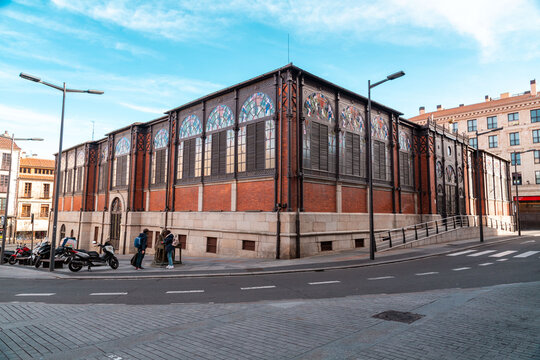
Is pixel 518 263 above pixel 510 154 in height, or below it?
below

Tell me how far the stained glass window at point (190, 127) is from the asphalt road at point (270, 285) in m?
15.5

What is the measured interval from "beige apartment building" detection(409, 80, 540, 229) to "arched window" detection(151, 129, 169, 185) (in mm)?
44163

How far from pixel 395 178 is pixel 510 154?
1591 inches

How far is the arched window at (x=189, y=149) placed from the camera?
2552cm

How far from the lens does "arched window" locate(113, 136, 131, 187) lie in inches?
1298

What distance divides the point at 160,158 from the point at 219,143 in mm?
8386

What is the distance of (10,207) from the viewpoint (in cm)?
6353

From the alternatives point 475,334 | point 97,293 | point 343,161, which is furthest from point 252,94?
point 475,334

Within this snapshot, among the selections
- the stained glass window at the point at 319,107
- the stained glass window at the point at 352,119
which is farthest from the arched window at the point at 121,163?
the stained glass window at the point at 352,119

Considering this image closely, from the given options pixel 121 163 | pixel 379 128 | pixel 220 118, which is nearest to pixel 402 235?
pixel 379 128

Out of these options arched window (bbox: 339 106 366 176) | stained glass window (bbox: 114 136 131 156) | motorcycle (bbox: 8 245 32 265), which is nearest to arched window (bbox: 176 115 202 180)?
stained glass window (bbox: 114 136 131 156)

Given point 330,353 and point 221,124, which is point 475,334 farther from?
point 221,124

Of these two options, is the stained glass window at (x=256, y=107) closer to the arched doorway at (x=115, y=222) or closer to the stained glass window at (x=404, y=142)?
the stained glass window at (x=404, y=142)

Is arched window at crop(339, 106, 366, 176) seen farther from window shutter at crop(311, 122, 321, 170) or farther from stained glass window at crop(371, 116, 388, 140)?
window shutter at crop(311, 122, 321, 170)
